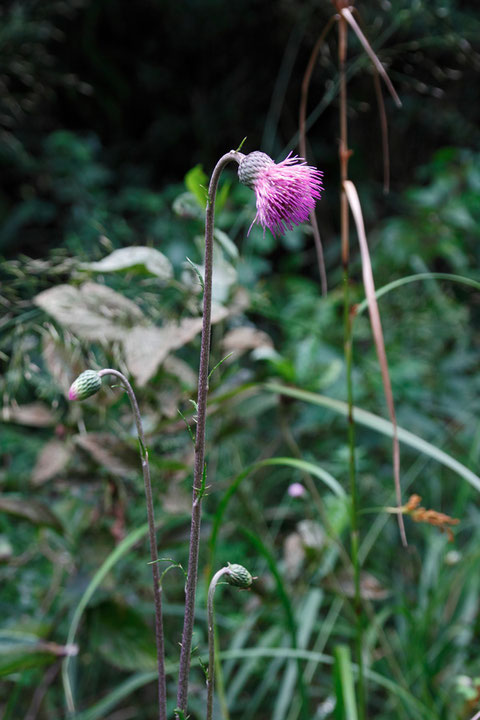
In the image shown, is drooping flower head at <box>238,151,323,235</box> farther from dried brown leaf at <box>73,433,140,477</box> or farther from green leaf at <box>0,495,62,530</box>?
green leaf at <box>0,495,62,530</box>

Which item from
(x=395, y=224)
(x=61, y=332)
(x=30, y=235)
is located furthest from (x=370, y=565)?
(x=30, y=235)

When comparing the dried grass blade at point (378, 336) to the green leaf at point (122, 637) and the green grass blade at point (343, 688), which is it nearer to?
the green grass blade at point (343, 688)

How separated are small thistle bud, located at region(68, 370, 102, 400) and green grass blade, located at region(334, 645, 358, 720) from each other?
448 millimetres

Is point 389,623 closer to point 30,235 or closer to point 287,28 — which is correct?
point 30,235

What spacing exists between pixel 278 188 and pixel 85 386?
0.62 feet

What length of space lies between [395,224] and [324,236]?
1.86 ft

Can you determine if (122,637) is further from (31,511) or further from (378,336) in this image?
(378,336)

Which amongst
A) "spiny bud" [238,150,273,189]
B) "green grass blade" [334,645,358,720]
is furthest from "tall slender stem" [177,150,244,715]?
"green grass blade" [334,645,358,720]

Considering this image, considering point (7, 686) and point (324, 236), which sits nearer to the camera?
point (7, 686)

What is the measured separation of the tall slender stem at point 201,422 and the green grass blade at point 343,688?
0.29 m

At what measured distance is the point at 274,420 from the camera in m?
1.51

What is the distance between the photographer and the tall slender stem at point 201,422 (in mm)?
366

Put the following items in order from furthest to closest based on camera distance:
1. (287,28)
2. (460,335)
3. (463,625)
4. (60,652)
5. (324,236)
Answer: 1. (324,236)
2. (287,28)
3. (460,335)
4. (463,625)
5. (60,652)

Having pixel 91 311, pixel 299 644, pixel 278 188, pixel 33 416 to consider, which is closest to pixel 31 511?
pixel 33 416
